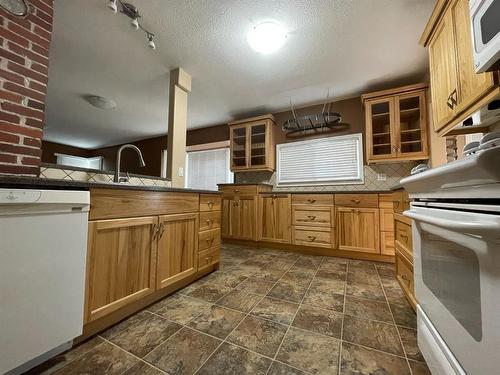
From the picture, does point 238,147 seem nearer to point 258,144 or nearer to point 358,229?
point 258,144

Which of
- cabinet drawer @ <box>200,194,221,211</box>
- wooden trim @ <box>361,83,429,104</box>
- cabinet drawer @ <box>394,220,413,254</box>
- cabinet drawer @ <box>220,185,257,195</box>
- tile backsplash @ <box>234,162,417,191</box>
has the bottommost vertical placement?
cabinet drawer @ <box>394,220,413,254</box>

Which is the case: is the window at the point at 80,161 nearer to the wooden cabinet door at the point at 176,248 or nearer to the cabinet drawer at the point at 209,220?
the cabinet drawer at the point at 209,220

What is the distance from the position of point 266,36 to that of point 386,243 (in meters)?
2.61

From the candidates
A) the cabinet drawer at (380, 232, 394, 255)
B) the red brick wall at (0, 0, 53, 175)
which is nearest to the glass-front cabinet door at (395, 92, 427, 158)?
the cabinet drawer at (380, 232, 394, 255)

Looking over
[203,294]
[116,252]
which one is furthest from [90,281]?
[203,294]

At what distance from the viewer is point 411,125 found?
9.21ft

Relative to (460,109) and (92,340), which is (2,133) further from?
(460,109)

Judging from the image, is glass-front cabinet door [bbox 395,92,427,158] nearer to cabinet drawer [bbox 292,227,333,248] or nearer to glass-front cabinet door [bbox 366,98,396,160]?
glass-front cabinet door [bbox 366,98,396,160]

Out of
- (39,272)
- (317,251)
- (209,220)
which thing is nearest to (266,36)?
(209,220)

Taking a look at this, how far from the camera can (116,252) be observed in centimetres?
116

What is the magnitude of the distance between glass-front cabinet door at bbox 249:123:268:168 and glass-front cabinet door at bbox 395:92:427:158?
193 cm

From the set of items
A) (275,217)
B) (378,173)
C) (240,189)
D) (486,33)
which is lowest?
(275,217)

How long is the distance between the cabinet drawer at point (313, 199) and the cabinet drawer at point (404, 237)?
1.12 metres

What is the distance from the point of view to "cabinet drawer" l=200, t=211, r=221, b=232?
6.26 feet
